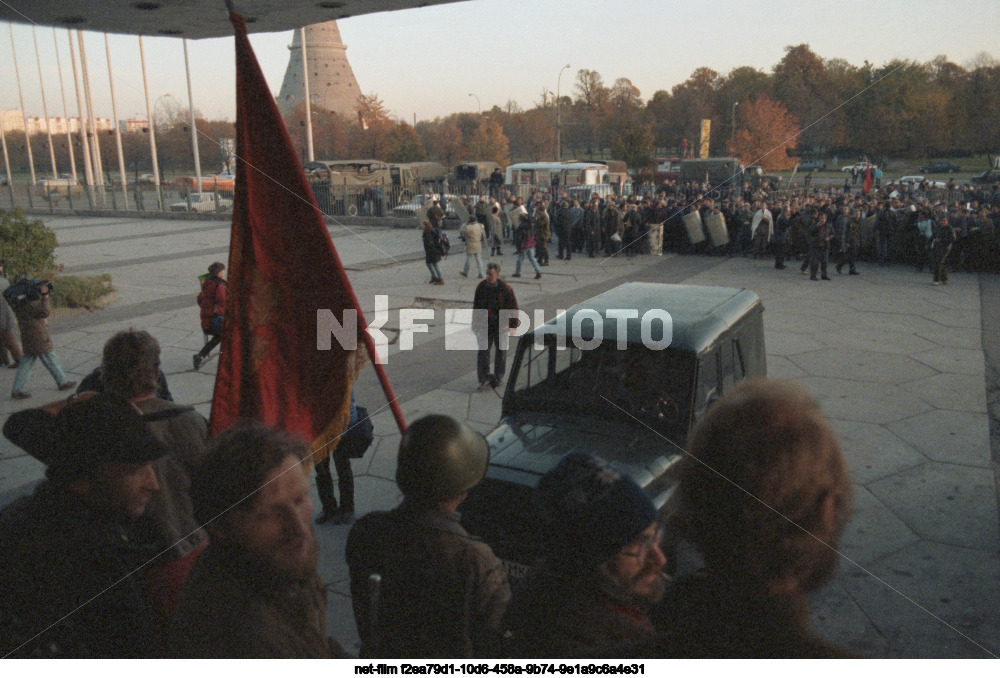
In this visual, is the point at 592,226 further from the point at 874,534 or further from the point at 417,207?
the point at 874,534

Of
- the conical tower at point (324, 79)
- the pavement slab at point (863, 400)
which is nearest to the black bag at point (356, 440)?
the pavement slab at point (863, 400)

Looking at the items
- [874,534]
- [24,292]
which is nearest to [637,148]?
[24,292]

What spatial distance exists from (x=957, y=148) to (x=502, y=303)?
46.9 feet

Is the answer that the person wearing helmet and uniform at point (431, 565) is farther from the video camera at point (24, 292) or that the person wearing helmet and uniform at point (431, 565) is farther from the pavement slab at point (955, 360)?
the pavement slab at point (955, 360)

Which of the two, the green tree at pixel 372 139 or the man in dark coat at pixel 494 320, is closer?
the man in dark coat at pixel 494 320

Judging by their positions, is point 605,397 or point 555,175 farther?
point 555,175

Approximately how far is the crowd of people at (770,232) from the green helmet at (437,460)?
40.8ft

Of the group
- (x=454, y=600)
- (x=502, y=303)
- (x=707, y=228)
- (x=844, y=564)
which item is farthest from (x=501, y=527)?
(x=707, y=228)

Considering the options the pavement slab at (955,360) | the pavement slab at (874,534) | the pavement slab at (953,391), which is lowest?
the pavement slab at (874,534)

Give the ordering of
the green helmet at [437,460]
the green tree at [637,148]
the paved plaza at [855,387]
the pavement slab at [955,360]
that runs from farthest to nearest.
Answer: the green tree at [637,148] < the pavement slab at [955,360] < the paved plaza at [855,387] < the green helmet at [437,460]

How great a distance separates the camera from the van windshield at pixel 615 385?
4.23 m

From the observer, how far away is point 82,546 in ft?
5.88

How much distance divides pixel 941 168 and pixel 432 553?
194 ft
